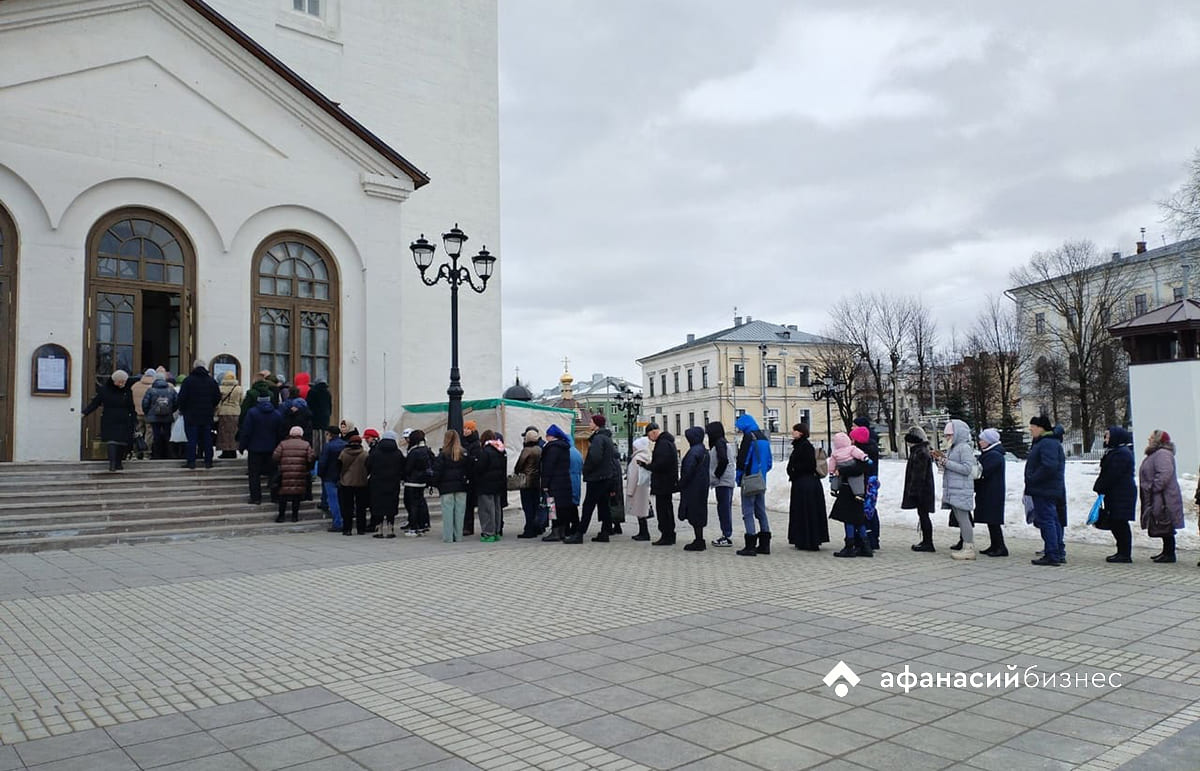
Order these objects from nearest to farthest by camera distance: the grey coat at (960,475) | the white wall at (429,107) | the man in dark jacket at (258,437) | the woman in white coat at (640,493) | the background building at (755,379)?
the grey coat at (960,475)
the woman in white coat at (640,493)
the man in dark jacket at (258,437)
the white wall at (429,107)
the background building at (755,379)

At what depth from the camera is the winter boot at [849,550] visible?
11.9m

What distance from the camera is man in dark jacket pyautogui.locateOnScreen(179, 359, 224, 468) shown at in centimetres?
1513

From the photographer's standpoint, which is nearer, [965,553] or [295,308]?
[965,553]

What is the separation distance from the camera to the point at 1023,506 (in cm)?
1555

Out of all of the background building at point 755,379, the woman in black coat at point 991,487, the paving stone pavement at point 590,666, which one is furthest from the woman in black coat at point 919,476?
the background building at point 755,379

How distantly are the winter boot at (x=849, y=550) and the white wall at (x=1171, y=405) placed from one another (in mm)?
9538

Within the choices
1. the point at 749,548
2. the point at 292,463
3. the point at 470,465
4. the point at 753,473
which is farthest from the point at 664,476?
the point at 292,463

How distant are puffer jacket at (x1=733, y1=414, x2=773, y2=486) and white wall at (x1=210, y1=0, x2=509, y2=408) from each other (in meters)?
14.6

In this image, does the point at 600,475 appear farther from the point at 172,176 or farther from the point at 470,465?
the point at 172,176

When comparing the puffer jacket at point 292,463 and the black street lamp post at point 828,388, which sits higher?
the black street lamp post at point 828,388

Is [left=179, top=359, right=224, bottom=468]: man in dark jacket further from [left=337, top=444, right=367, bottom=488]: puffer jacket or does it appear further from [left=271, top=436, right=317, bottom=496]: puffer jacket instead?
[left=337, top=444, right=367, bottom=488]: puffer jacket

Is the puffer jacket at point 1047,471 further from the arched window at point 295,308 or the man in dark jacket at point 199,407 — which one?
the arched window at point 295,308

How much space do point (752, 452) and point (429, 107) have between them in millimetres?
19786

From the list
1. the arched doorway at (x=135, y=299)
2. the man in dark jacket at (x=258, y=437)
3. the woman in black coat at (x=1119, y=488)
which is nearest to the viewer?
the woman in black coat at (x=1119, y=488)
